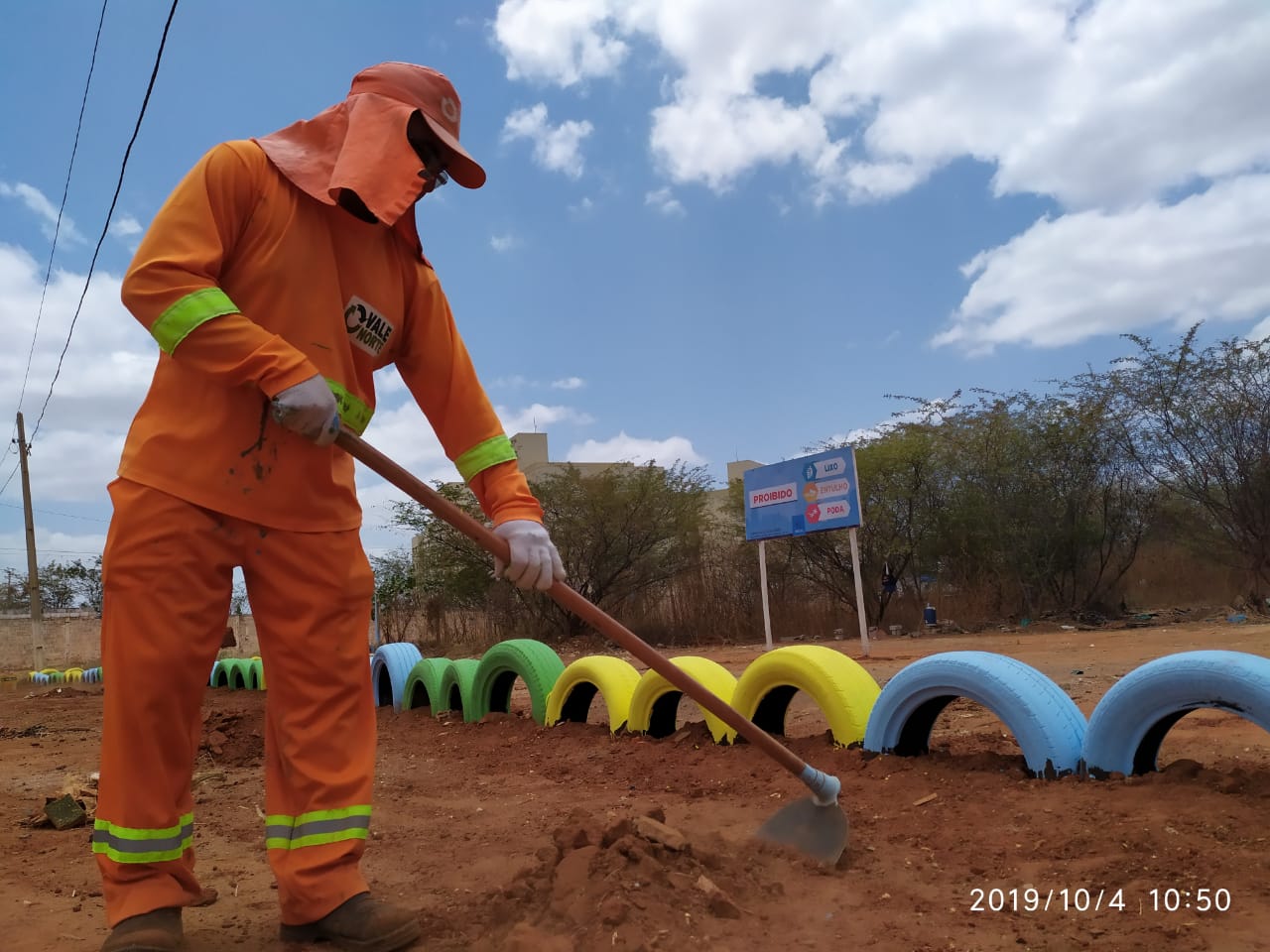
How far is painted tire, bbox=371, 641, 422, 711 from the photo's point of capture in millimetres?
7562

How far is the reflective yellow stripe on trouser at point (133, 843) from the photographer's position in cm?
211

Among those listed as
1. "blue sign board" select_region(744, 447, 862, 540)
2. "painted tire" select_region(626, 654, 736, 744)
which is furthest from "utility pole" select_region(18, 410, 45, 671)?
"painted tire" select_region(626, 654, 736, 744)

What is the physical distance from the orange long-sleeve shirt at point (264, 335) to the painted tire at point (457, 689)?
161 inches

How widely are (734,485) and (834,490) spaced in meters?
8.34

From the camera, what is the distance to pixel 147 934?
2025 millimetres

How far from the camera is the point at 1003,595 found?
17594 millimetres

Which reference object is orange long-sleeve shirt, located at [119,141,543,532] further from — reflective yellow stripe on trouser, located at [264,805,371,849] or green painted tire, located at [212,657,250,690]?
green painted tire, located at [212,657,250,690]

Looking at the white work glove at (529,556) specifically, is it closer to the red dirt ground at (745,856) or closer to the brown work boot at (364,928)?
the red dirt ground at (745,856)

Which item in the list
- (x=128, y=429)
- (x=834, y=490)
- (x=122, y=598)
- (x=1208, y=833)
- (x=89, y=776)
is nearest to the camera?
(x=122, y=598)

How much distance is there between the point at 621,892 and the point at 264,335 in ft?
5.20

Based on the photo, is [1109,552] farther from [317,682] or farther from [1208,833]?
[317,682]

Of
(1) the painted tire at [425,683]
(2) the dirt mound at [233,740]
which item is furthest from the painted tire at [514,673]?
(2) the dirt mound at [233,740]

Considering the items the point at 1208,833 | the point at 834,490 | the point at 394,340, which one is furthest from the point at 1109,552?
the point at 394,340

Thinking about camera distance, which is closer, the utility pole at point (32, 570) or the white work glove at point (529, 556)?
the white work glove at point (529, 556)
